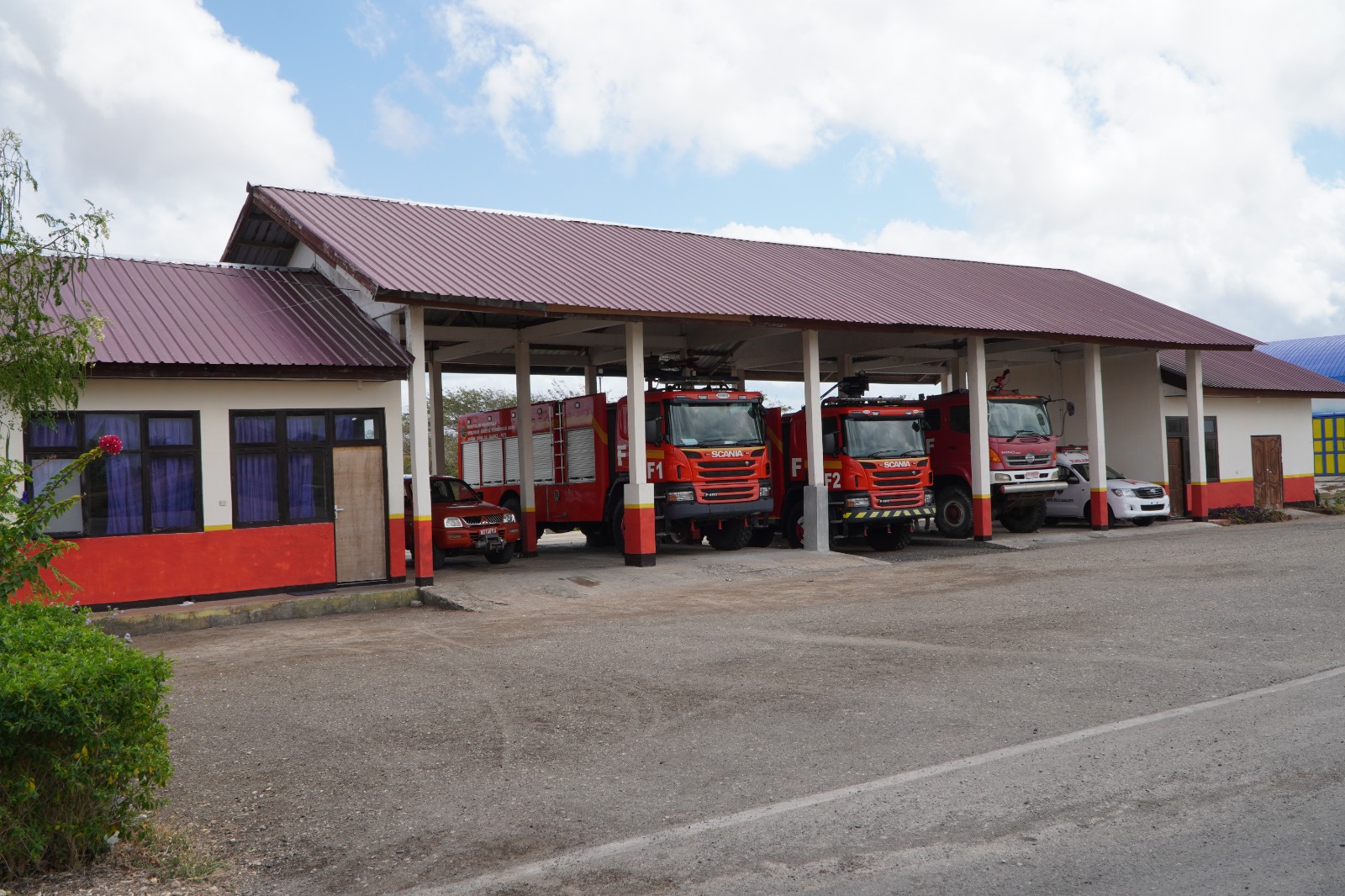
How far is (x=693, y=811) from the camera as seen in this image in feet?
18.9

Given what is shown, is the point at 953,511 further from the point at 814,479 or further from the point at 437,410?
the point at 437,410

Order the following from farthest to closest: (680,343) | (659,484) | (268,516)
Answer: (680,343)
(659,484)
(268,516)

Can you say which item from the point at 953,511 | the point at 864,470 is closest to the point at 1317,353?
the point at 953,511

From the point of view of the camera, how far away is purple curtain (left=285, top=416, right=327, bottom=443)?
→ 15.9m

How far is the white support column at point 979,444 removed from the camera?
22.5 metres

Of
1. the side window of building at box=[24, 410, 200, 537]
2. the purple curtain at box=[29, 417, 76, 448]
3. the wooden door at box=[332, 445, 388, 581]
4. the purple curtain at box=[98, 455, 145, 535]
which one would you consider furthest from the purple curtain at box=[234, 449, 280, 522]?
the purple curtain at box=[29, 417, 76, 448]

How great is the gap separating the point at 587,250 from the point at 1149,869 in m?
18.1

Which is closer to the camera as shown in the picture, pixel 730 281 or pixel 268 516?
pixel 268 516

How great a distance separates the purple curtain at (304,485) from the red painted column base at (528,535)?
6377 mm

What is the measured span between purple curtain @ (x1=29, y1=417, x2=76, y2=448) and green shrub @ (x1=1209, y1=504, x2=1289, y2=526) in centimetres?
2426

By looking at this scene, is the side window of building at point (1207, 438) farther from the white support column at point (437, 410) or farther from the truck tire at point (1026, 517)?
the white support column at point (437, 410)

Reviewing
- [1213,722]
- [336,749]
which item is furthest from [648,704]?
[1213,722]

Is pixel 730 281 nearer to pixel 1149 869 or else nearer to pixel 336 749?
pixel 336 749

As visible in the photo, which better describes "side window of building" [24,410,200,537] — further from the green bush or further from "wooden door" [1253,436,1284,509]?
"wooden door" [1253,436,1284,509]
